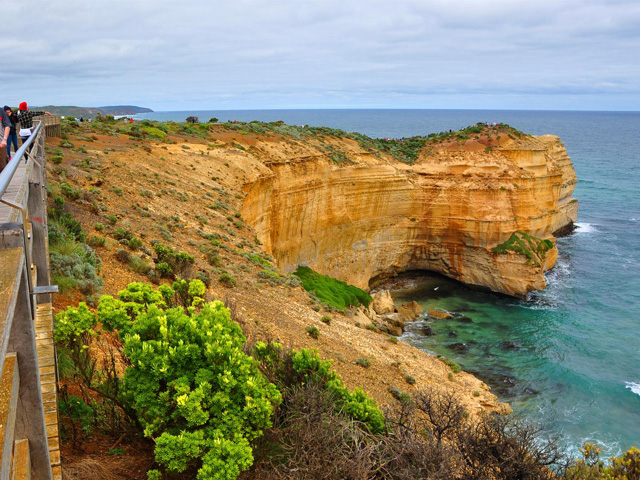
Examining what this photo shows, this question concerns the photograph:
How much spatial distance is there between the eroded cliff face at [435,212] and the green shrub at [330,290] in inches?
69.5

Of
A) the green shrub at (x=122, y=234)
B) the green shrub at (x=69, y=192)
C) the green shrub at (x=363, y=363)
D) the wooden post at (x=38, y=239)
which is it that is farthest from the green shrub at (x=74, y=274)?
the green shrub at (x=363, y=363)

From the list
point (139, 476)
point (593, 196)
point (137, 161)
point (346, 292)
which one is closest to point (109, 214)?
point (137, 161)

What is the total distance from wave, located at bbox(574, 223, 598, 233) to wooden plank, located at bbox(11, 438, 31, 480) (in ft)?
219

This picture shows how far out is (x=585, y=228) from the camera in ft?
204

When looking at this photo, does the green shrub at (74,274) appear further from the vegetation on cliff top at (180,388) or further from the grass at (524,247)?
the grass at (524,247)

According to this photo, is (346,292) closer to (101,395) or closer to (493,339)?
(493,339)

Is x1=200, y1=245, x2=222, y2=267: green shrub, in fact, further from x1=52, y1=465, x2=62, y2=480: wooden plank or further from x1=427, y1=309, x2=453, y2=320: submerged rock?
x1=427, y1=309, x2=453, y2=320: submerged rock

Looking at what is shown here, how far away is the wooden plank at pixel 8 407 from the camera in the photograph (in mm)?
2678

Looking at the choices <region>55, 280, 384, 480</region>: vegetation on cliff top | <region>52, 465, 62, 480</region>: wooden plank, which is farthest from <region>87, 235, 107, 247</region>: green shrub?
<region>52, 465, 62, 480</region>: wooden plank

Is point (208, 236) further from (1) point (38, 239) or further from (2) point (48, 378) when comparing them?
(2) point (48, 378)

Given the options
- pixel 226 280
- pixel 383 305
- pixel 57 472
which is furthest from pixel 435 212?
pixel 57 472

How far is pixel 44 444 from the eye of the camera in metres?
3.89

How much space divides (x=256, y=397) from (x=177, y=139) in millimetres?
30602

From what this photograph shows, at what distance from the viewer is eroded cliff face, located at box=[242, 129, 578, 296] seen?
130 ft
